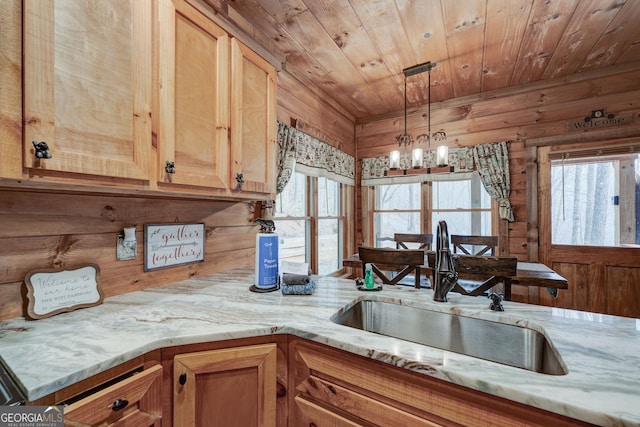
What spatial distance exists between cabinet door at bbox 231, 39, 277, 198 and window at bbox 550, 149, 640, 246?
10.1 feet

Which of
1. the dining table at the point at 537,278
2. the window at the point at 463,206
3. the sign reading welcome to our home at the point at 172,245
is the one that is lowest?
the dining table at the point at 537,278

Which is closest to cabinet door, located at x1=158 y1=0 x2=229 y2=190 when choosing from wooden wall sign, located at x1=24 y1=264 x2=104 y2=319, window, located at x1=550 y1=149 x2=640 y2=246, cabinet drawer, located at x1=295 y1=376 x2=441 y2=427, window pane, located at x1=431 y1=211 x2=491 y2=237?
wooden wall sign, located at x1=24 y1=264 x2=104 y2=319

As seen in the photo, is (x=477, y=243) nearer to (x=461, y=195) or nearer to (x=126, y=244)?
(x=461, y=195)

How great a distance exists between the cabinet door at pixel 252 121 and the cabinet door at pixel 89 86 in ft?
1.39

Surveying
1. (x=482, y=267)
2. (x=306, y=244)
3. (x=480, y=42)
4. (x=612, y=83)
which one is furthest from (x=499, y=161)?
(x=306, y=244)

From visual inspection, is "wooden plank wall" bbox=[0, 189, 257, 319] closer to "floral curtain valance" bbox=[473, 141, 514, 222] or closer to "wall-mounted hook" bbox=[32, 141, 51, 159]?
"wall-mounted hook" bbox=[32, 141, 51, 159]

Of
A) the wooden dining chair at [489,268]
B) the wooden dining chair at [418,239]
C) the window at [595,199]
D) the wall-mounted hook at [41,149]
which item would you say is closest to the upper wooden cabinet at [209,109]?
the wall-mounted hook at [41,149]

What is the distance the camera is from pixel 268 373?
39.2 inches

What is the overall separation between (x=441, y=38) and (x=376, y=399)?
2.46 meters

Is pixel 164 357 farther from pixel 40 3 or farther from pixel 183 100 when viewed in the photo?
pixel 40 3

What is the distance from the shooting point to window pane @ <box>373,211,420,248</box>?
3646 mm

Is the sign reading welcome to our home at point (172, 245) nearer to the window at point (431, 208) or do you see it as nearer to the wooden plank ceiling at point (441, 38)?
the wooden plank ceiling at point (441, 38)

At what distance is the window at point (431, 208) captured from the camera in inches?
130

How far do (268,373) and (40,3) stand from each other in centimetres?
136
